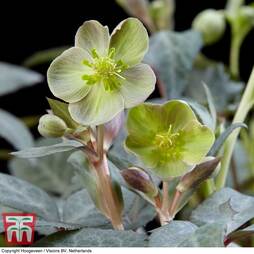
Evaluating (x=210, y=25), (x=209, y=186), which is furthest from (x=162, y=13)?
(x=209, y=186)

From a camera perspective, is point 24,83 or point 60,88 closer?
point 60,88

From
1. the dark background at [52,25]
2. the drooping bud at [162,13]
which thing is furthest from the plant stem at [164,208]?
the dark background at [52,25]

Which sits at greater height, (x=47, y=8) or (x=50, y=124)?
(x=47, y=8)

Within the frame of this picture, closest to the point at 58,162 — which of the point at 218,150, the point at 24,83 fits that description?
the point at 24,83

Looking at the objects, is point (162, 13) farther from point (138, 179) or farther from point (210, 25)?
point (138, 179)

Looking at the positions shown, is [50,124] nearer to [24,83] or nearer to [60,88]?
[60,88]

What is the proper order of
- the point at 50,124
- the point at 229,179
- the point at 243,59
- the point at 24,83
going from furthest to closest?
the point at 243,59 < the point at 24,83 < the point at 229,179 < the point at 50,124

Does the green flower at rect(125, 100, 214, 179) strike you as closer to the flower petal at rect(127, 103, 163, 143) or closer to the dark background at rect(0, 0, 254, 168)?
the flower petal at rect(127, 103, 163, 143)
